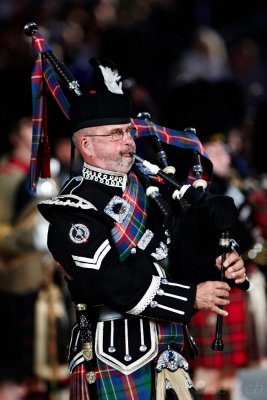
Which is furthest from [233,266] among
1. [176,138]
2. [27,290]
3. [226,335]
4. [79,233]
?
[27,290]

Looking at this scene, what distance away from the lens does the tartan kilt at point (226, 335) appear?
289 inches

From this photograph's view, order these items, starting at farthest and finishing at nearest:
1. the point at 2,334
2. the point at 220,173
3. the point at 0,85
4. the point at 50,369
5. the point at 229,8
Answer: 1. the point at 229,8
2. the point at 0,85
3. the point at 2,334
4. the point at 50,369
5. the point at 220,173

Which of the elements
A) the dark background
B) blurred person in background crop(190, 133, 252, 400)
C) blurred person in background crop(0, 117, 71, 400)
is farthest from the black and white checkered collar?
the dark background

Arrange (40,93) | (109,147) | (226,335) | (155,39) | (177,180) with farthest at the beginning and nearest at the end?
(155,39) < (226,335) < (40,93) < (177,180) < (109,147)

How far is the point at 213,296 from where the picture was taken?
15.5ft

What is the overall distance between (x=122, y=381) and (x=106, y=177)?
34.1 inches

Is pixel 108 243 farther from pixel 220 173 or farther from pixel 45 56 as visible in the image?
pixel 220 173

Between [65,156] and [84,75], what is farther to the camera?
[65,156]


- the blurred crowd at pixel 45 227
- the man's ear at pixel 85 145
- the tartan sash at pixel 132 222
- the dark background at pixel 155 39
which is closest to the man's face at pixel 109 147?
the man's ear at pixel 85 145

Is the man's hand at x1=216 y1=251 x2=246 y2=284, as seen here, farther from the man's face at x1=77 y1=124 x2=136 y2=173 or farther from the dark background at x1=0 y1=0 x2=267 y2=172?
the dark background at x1=0 y1=0 x2=267 y2=172

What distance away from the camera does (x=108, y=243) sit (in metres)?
4.72

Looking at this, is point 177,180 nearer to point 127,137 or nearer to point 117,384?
point 127,137

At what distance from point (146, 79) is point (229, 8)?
1.84 metres

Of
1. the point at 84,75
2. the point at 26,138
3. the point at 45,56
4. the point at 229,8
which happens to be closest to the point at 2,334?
the point at 26,138
